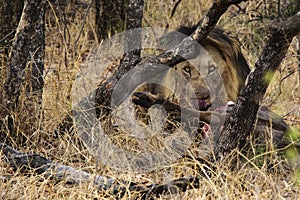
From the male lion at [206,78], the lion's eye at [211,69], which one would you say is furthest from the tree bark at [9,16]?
the lion's eye at [211,69]

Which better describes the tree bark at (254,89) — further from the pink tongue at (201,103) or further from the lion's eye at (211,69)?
the lion's eye at (211,69)

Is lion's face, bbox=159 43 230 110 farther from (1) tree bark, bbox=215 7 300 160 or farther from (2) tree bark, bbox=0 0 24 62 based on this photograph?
(2) tree bark, bbox=0 0 24 62

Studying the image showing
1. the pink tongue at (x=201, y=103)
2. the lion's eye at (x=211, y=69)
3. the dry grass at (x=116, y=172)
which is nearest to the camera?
the dry grass at (x=116, y=172)

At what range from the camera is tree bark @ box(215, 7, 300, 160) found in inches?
124

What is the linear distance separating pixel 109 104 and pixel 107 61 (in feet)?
4.52

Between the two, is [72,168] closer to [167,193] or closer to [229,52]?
[167,193]

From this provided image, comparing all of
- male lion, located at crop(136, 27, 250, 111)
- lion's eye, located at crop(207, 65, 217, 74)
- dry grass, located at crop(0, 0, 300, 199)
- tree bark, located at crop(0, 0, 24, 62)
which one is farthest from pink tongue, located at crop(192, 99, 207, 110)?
tree bark, located at crop(0, 0, 24, 62)

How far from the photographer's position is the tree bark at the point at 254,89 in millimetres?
3137

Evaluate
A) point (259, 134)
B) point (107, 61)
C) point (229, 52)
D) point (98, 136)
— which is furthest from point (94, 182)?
point (107, 61)

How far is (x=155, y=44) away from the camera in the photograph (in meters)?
5.03

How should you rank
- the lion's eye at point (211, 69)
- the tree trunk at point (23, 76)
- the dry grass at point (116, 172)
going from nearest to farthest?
the dry grass at point (116, 172)
the tree trunk at point (23, 76)
the lion's eye at point (211, 69)

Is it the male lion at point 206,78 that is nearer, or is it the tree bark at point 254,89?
the tree bark at point 254,89

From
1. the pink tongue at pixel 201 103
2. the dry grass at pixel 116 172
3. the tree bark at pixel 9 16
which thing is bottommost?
the dry grass at pixel 116 172

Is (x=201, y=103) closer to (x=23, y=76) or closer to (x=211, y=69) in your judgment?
(x=211, y=69)
